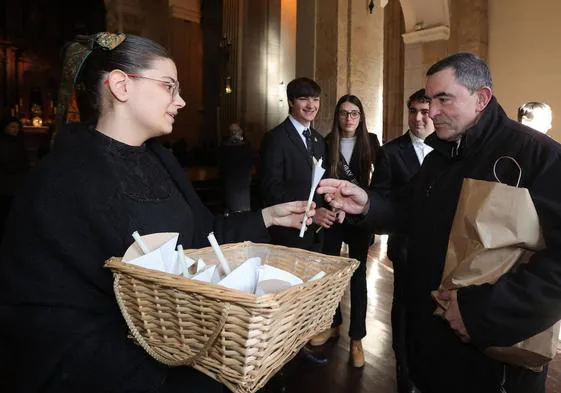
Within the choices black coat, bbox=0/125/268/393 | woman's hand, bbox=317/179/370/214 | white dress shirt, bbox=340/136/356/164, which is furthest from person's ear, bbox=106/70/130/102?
white dress shirt, bbox=340/136/356/164

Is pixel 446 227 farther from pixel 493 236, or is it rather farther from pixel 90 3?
pixel 90 3

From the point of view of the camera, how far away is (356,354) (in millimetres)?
3203

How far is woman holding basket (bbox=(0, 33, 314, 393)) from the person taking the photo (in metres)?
1.08

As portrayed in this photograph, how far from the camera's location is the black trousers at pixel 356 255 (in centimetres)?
323

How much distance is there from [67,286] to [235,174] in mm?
3897

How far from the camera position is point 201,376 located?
127 cm

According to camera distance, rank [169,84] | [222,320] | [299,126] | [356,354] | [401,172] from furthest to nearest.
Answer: [299,126]
[356,354]
[401,172]
[169,84]
[222,320]

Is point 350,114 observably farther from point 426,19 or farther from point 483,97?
point 426,19

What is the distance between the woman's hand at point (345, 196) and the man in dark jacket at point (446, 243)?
0.96ft

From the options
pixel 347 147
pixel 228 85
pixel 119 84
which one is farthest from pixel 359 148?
pixel 228 85

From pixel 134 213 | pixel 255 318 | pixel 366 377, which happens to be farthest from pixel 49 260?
pixel 366 377

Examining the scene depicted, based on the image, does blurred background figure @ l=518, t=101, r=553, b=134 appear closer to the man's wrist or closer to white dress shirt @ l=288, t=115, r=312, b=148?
white dress shirt @ l=288, t=115, r=312, b=148

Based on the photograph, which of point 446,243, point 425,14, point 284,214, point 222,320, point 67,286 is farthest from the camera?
point 425,14

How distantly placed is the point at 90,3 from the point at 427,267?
49.4ft
